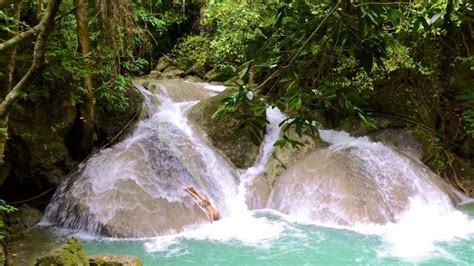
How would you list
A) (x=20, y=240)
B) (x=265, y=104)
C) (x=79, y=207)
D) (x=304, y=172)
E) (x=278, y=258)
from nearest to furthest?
(x=265, y=104) < (x=278, y=258) < (x=20, y=240) < (x=79, y=207) < (x=304, y=172)

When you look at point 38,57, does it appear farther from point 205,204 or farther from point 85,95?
point 85,95

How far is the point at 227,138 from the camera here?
311 inches

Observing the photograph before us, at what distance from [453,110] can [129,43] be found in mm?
6250

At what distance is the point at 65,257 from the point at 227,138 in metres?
4.89

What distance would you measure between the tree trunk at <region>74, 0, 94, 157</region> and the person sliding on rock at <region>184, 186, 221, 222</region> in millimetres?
2034

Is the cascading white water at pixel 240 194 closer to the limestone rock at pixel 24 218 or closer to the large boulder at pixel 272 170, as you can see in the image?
the large boulder at pixel 272 170

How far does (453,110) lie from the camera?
27.2 ft

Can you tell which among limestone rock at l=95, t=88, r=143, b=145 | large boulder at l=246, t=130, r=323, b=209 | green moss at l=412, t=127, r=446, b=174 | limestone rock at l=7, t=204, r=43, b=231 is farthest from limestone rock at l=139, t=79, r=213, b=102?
green moss at l=412, t=127, r=446, b=174

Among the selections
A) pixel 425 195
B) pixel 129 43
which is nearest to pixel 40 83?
pixel 129 43

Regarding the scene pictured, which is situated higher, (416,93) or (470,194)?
(416,93)

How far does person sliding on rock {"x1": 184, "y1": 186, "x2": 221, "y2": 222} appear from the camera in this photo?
→ 250 inches

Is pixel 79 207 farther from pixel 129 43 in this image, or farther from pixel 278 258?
pixel 278 258

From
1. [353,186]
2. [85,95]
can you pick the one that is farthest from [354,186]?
[85,95]

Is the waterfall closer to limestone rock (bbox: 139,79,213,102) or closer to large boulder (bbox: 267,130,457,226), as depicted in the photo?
large boulder (bbox: 267,130,457,226)
